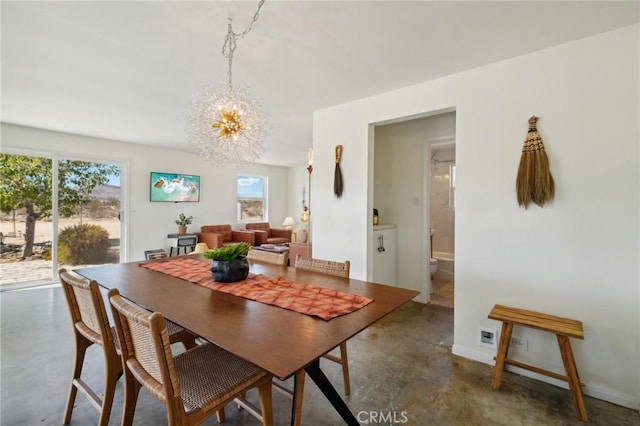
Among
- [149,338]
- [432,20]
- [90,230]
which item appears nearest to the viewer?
[149,338]

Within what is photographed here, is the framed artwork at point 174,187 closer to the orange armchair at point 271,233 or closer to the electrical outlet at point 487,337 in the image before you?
the orange armchair at point 271,233

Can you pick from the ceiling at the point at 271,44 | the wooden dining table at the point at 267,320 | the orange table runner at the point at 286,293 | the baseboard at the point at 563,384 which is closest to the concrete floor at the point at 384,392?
the baseboard at the point at 563,384

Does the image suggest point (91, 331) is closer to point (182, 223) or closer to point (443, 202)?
point (182, 223)

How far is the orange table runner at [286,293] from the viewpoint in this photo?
1.34 m

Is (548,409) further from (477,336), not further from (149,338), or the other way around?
(149,338)

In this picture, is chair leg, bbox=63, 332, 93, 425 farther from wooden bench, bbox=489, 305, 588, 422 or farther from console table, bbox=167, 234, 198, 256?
console table, bbox=167, 234, 198, 256

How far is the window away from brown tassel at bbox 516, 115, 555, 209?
616 centimetres

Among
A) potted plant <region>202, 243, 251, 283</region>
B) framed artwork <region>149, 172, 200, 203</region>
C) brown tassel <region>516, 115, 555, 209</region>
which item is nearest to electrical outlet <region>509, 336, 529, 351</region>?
brown tassel <region>516, 115, 555, 209</region>

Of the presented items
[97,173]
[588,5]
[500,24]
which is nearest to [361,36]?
[500,24]

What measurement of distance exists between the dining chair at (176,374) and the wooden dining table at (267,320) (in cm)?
14

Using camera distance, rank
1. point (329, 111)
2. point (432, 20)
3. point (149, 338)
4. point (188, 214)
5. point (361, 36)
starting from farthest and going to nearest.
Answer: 1. point (188, 214)
2. point (329, 111)
3. point (361, 36)
4. point (432, 20)
5. point (149, 338)

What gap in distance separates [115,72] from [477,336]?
12.2 ft

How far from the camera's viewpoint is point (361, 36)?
6.29 ft

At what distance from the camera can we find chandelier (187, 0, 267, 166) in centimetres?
204
